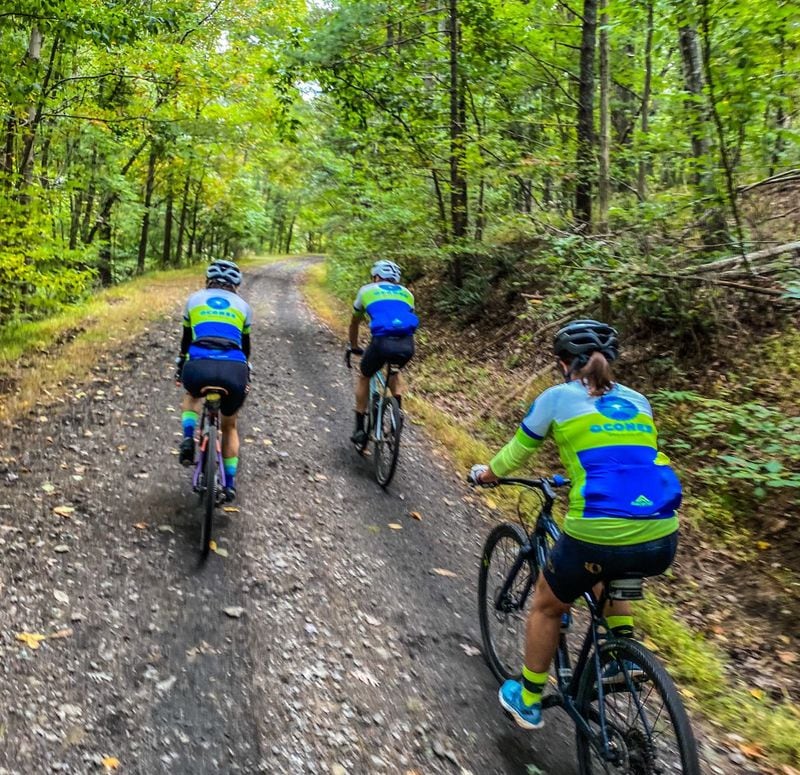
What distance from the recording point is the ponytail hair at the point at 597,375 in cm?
305

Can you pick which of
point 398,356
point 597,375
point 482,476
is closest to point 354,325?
point 398,356

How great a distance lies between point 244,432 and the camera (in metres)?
8.02

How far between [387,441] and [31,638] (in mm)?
3844

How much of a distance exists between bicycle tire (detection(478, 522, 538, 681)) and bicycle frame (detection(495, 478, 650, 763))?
0.03m

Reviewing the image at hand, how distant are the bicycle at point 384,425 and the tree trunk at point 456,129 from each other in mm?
6412

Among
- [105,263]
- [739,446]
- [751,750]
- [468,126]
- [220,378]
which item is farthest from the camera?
[105,263]

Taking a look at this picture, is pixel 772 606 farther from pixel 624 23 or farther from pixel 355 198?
pixel 355 198

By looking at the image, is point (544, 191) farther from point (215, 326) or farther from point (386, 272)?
point (215, 326)

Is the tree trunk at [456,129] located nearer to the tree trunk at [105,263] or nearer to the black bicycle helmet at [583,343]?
the black bicycle helmet at [583,343]

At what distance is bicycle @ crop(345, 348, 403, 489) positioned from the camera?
671 cm

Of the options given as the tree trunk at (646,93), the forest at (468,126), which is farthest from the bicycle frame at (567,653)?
the tree trunk at (646,93)

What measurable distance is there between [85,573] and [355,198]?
44.9 feet

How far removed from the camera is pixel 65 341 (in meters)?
11.8

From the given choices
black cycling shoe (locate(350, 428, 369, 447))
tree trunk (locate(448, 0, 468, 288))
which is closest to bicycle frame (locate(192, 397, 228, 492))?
black cycling shoe (locate(350, 428, 369, 447))
